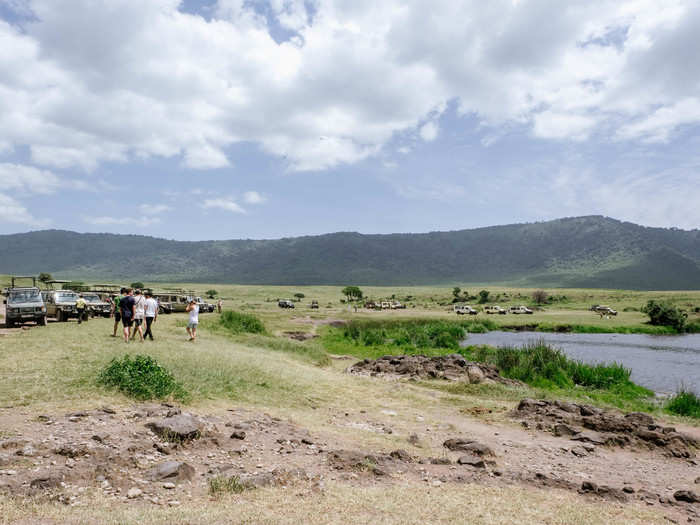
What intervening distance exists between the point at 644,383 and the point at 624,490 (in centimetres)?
1965

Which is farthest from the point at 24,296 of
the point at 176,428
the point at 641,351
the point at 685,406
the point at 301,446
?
the point at 641,351

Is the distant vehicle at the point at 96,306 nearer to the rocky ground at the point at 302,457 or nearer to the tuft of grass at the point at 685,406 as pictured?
the rocky ground at the point at 302,457

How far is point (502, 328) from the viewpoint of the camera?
53969 millimetres

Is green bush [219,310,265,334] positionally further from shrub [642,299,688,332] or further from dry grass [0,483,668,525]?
shrub [642,299,688,332]

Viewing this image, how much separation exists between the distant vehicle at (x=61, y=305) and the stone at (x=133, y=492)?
26.7 meters

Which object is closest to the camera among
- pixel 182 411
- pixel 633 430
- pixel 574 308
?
pixel 182 411

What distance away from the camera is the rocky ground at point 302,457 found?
23.7ft

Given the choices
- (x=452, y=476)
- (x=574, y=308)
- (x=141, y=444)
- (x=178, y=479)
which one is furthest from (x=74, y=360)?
(x=574, y=308)

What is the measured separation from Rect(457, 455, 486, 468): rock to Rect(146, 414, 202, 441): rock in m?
5.18

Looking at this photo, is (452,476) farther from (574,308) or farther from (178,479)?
(574,308)

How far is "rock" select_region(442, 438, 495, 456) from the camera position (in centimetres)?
1042

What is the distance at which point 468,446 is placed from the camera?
10609 mm

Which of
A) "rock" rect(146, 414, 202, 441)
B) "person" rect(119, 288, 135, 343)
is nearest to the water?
"person" rect(119, 288, 135, 343)

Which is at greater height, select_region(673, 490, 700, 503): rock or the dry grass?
the dry grass
